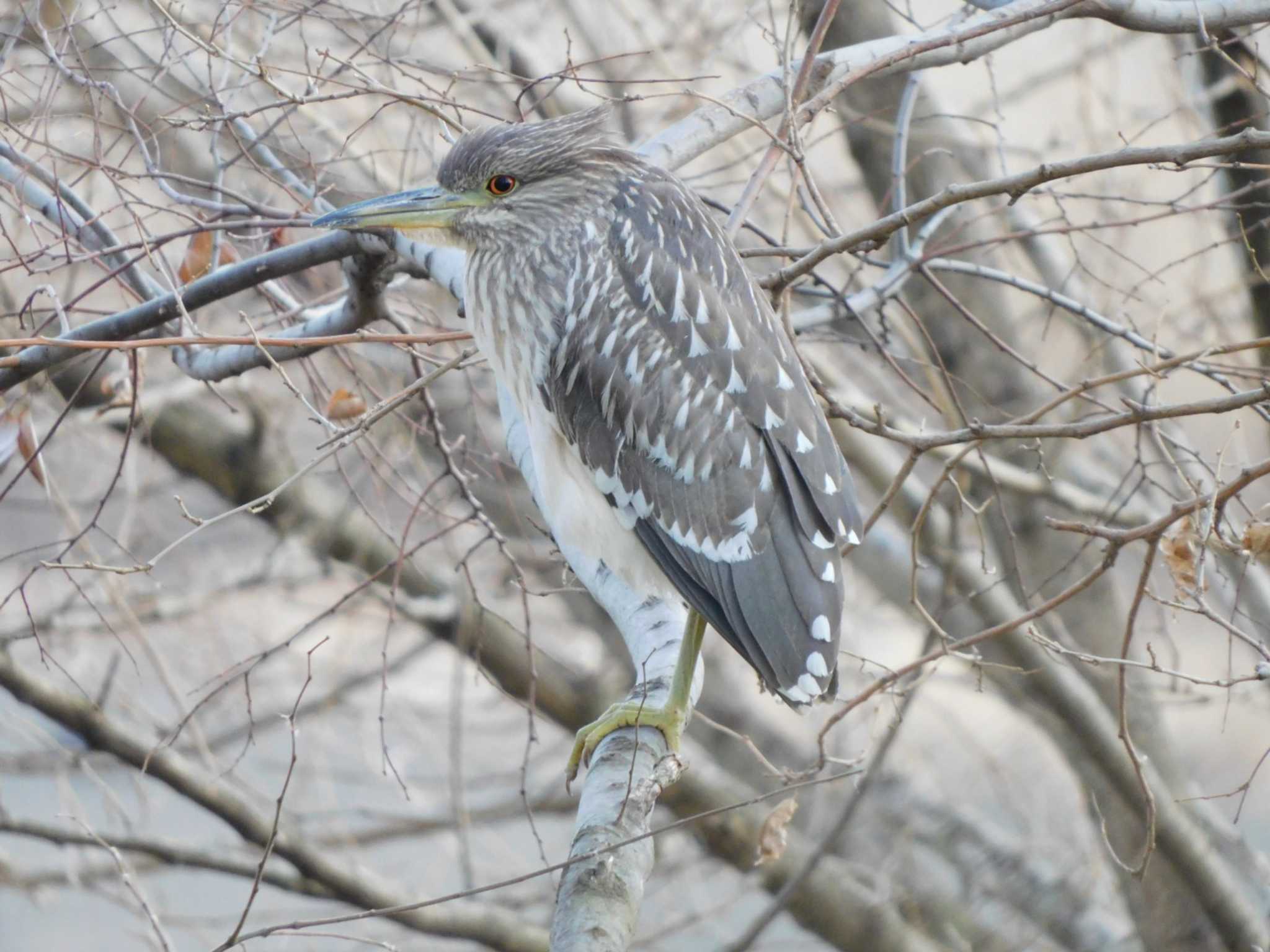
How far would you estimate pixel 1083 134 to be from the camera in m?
4.84

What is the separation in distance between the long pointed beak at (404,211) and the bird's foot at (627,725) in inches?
38.5

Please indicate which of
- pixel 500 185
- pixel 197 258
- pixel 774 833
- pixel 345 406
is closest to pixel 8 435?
pixel 197 258

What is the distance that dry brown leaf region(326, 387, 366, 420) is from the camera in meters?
2.49

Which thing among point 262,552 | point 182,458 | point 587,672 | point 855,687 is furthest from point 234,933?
point 855,687

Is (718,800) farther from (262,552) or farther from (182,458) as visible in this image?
(262,552)

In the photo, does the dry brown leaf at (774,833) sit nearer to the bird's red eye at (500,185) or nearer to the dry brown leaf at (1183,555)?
the dry brown leaf at (1183,555)

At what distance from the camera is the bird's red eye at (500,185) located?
264 centimetres

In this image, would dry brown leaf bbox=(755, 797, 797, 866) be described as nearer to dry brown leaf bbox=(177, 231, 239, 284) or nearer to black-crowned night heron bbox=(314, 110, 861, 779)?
black-crowned night heron bbox=(314, 110, 861, 779)

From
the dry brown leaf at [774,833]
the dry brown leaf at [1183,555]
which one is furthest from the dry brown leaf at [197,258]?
the dry brown leaf at [1183,555]

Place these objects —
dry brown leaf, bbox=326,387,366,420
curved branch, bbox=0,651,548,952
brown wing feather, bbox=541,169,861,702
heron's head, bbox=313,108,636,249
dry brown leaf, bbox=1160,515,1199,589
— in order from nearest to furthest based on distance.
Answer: dry brown leaf, bbox=1160,515,1199,589
brown wing feather, bbox=541,169,861,702
dry brown leaf, bbox=326,387,366,420
heron's head, bbox=313,108,636,249
curved branch, bbox=0,651,548,952

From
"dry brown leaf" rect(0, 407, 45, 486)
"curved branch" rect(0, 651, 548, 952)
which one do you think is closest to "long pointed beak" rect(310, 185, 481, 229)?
"dry brown leaf" rect(0, 407, 45, 486)

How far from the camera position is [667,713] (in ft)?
8.09

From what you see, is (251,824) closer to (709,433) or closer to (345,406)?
(345,406)

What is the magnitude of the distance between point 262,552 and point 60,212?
4.21m
